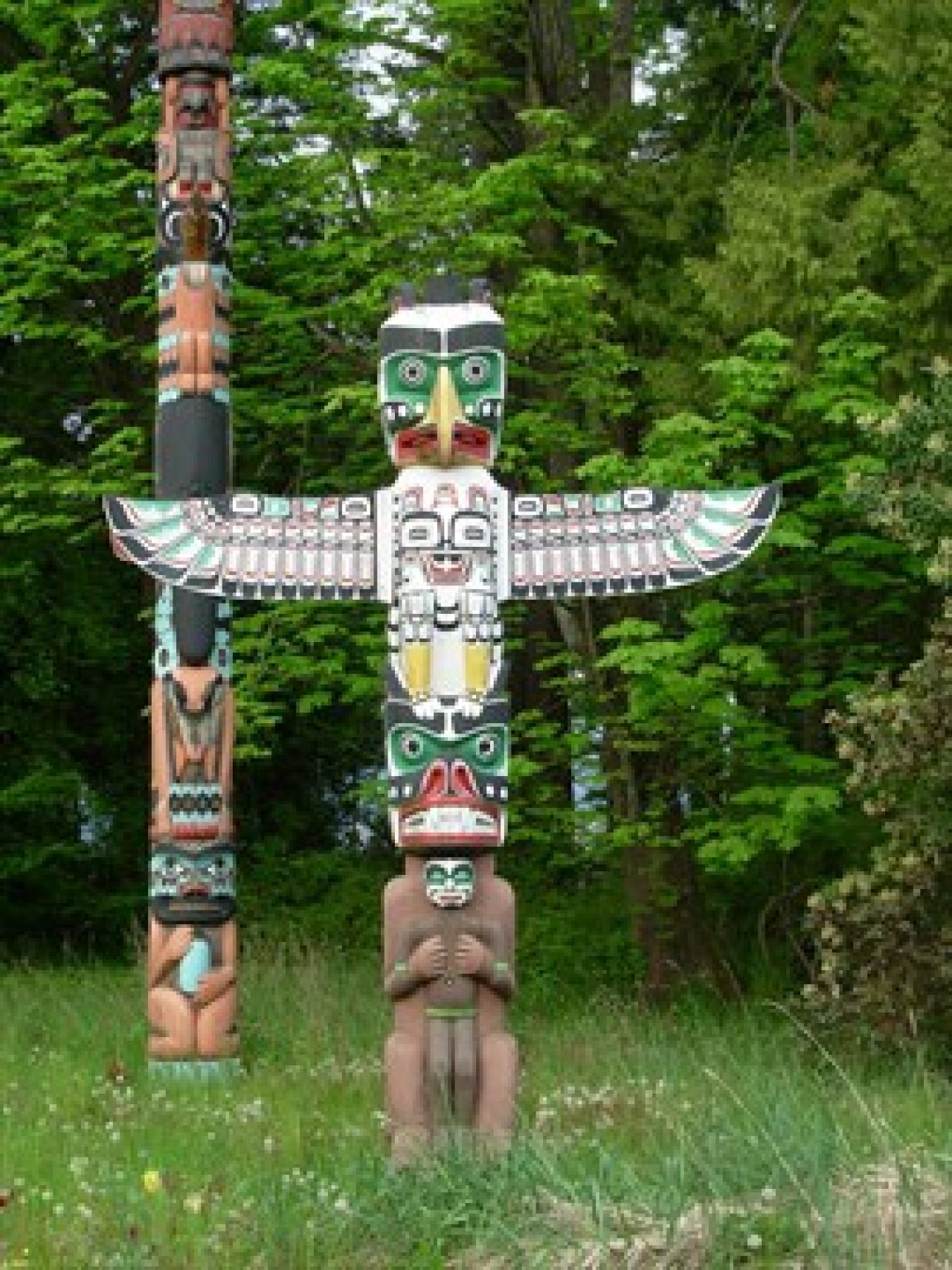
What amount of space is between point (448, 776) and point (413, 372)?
59.5 inches

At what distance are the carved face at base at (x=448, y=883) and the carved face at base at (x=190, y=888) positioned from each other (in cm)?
286

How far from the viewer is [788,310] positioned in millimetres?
11406

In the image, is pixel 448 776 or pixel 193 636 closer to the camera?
pixel 448 776

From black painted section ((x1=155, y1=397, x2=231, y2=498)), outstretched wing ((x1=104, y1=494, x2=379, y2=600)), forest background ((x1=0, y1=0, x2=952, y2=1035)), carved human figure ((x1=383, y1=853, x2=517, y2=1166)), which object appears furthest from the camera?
forest background ((x1=0, y1=0, x2=952, y2=1035))

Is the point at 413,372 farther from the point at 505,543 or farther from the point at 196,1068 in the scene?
the point at 196,1068

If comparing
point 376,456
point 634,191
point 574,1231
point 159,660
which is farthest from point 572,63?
point 574,1231

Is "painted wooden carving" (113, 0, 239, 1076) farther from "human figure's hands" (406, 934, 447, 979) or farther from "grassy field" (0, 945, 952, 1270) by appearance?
"human figure's hands" (406, 934, 447, 979)

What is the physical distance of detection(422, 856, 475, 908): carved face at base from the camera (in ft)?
22.7

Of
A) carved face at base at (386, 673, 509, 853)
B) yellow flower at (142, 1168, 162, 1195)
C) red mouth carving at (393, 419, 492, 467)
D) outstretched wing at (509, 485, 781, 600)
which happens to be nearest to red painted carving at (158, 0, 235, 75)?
red mouth carving at (393, 419, 492, 467)

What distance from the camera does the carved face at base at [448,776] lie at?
22.8ft

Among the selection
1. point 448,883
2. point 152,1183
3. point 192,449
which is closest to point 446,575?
point 448,883

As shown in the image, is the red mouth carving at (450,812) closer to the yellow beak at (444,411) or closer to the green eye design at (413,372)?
the yellow beak at (444,411)

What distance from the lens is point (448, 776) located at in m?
6.98

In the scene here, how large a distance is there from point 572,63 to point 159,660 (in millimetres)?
6440
